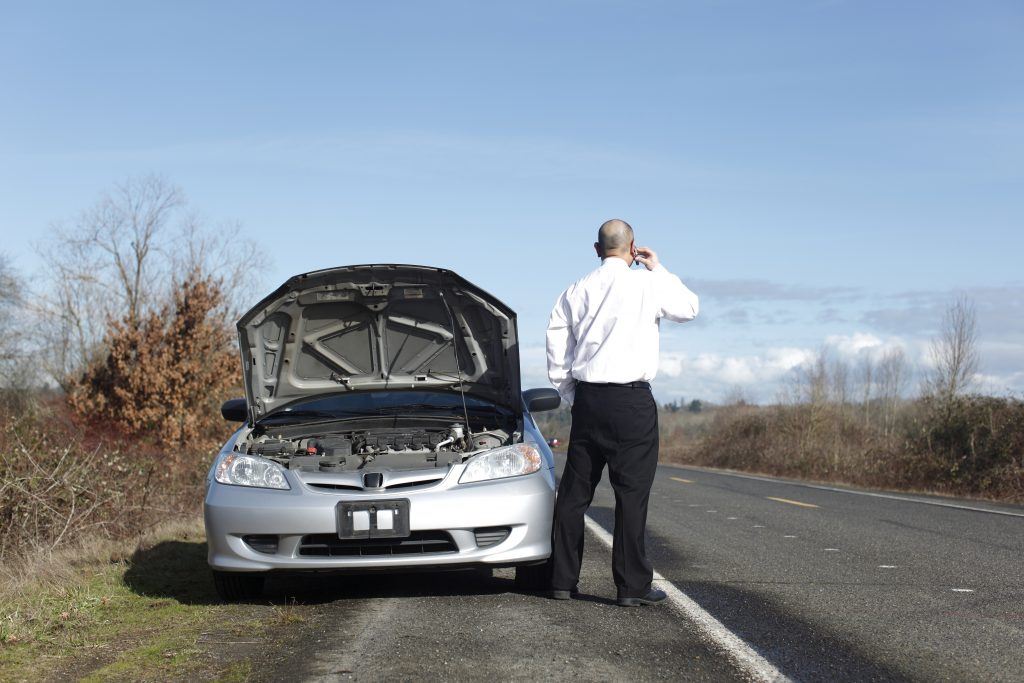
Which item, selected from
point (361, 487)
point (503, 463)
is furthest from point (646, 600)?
point (361, 487)

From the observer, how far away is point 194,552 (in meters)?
8.73

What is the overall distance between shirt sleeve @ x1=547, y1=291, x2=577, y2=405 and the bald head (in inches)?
15.6

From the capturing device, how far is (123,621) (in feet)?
18.7

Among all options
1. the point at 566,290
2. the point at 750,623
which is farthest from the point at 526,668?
the point at 566,290

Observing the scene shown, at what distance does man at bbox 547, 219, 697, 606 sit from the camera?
580 cm

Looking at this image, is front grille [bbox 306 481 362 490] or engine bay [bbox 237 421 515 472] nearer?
front grille [bbox 306 481 362 490]

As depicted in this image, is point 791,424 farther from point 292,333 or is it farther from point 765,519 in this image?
point 292,333

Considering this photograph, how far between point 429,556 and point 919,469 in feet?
61.3

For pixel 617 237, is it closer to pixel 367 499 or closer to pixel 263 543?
pixel 367 499

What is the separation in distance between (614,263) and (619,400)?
800mm

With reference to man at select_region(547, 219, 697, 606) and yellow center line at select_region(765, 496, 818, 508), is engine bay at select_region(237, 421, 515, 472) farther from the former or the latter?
yellow center line at select_region(765, 496, 818, 508)

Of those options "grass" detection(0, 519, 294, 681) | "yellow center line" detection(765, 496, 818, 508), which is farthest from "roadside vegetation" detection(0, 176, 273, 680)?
"yellow center line" detection(765, 496, 818, 508)

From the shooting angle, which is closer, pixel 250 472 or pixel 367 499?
pixel 367 499

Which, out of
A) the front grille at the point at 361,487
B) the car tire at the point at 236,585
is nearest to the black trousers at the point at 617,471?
the front grille at the point at 361,487
